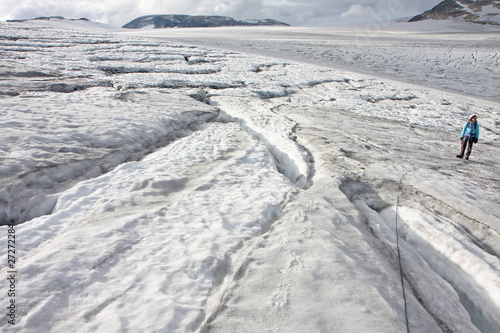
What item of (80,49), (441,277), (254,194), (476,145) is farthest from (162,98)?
(80,49)

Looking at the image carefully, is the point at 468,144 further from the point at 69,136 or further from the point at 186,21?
the point at 186,21

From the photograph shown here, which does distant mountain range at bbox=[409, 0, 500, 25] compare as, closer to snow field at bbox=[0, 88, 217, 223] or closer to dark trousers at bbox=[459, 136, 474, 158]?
dark trousers at bbox=[459, 136, 474, 158]

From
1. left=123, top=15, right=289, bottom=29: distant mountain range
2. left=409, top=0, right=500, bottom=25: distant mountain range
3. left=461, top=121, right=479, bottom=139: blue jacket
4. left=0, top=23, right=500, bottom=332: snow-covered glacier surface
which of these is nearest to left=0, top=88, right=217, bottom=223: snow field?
left=0, top=23, right=500, bottom=332: snow-covered glacier surface

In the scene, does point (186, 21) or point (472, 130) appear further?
point (186, 21)

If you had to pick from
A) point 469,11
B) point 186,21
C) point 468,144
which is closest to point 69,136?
point 468,144

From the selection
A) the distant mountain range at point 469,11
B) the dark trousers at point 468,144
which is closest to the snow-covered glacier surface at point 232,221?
the dark trousers at point 468,144

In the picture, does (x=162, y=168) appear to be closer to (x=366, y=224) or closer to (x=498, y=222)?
(x=366, y=224)
